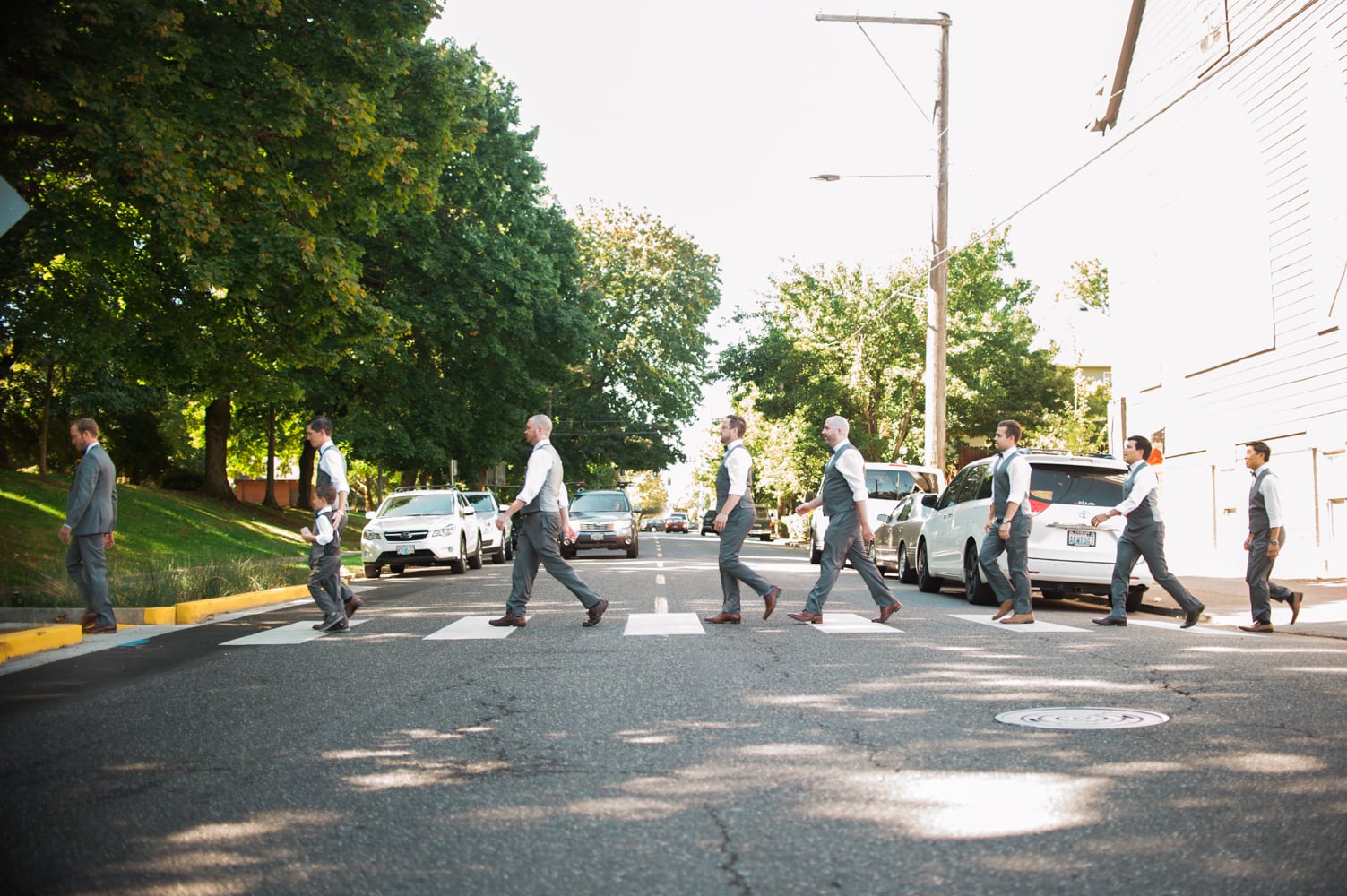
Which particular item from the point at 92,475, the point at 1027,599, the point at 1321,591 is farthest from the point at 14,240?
the point at 1321,591

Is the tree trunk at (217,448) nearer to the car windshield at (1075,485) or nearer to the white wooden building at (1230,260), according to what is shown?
the white wooden building at (1230,260)

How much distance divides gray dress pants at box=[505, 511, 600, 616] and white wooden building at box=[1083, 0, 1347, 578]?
10.9 m

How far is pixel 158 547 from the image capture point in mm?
26172

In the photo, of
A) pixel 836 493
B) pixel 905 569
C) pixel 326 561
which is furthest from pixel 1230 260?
pixel 326 561

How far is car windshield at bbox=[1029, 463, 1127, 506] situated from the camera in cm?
1404

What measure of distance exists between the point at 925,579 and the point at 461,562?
908 cm

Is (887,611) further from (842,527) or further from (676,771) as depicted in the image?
(676,771)

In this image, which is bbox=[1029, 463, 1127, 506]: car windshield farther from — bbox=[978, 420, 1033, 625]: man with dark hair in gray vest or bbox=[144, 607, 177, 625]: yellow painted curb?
bbox=[144, 607, 177, 625]: yellow painted curb

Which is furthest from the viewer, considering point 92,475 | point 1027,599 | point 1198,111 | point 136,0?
point 1198,111

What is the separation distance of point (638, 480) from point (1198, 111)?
14723 centimetres

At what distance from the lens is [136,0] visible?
46.9 ft

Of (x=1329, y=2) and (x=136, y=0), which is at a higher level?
(x=1329, y=2)

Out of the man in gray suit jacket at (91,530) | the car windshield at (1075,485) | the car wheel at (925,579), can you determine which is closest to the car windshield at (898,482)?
the car wheel at (925,579)

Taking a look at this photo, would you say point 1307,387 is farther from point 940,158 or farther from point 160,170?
point 160,170
